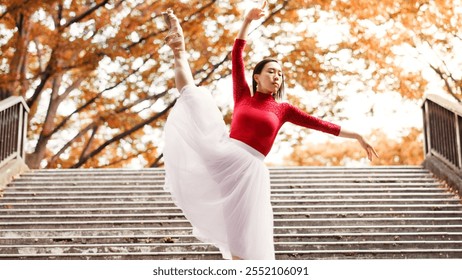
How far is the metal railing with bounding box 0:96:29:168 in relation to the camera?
7.97 metres

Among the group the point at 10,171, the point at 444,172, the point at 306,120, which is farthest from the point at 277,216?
the point at 10,171

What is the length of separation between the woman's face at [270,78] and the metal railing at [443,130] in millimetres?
4098

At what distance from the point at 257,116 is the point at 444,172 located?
4.55 meters

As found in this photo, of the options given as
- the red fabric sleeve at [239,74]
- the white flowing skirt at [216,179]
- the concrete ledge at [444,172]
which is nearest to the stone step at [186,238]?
the concrete ledge at [444,172]

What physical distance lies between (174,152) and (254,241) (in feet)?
2.25

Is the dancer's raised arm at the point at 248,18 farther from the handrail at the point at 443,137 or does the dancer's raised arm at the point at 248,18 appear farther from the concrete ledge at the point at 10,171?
the concrete ledge at the point at 10,171

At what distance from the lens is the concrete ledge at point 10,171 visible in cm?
738

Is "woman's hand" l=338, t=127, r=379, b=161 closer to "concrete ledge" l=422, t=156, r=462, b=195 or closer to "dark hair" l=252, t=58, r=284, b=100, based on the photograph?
"dark hair" l=252, t=58, r=284, b=100

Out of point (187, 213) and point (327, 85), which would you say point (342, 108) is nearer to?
point (327, 85)

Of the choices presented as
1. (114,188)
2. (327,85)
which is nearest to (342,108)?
(327,85)

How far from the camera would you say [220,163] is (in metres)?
3.53

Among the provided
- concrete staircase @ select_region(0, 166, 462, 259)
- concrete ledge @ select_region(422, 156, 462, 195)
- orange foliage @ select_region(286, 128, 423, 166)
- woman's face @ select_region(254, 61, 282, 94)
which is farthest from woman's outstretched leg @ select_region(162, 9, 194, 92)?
orange foliage @ select_region(286, 128, 423, 166)

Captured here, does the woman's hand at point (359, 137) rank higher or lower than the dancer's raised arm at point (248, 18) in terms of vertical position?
lower

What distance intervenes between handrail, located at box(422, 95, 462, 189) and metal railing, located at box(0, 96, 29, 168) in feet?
17.7
